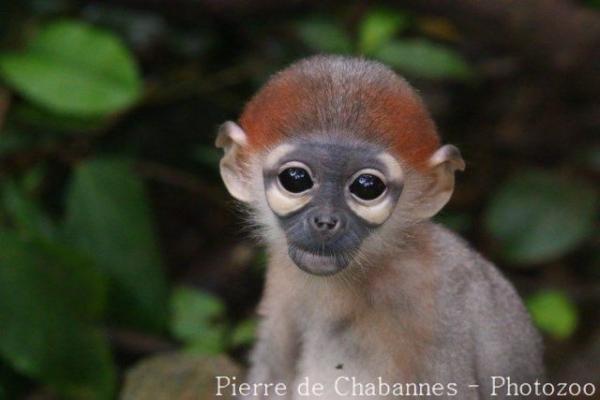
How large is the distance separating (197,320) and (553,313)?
2204 millimetres

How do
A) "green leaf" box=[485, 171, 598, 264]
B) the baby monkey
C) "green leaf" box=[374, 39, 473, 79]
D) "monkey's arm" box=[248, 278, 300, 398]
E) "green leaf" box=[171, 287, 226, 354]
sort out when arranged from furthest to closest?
"green leaf" box=[485, 171, 598, 264], "green leaf" box=[374, 39, 473, 79], "green leaf" box=[171, 287, 226, 354], "monkey's arm" box=[248, 278, 300, 398], the baby monkey

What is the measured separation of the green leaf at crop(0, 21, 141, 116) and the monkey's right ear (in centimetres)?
194

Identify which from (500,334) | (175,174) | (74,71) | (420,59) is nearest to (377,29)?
(420,59)

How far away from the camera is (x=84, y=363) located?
634cm

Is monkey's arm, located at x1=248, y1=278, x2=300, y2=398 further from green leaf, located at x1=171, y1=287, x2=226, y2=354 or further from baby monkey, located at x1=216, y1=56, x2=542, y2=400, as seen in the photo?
green leaf, located at x1=171, y1=287, x2=226, y2=354

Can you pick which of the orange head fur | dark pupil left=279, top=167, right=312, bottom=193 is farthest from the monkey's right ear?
dark pupil left=279, top=167, right=312, bottom=193

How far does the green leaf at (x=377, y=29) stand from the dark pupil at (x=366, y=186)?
2.90m

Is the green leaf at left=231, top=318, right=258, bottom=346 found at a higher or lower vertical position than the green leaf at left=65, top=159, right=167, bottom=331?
lower

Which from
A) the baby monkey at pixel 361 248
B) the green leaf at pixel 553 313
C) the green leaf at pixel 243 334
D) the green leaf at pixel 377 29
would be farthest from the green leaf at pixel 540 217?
the baby monkey at pixel 361 248

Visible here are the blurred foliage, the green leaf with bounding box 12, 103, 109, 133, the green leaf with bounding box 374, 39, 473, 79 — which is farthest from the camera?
the green leaf with bounding box 374, 39, 473, 79

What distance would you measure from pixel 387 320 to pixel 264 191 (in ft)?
2.47

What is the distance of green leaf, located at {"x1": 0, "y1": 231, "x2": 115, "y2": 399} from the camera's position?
6.17 m

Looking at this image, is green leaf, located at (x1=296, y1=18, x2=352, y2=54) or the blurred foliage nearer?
the blurred foliage

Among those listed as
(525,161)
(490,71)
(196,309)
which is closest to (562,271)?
(525,161)
